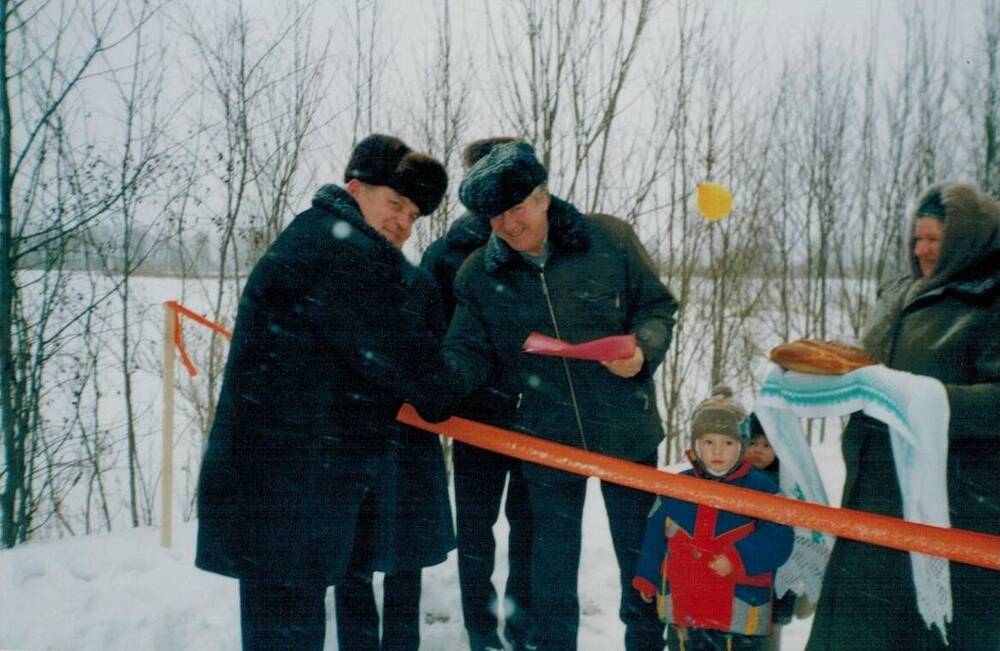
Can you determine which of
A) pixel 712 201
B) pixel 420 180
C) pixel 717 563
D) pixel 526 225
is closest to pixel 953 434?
pixel 717 563

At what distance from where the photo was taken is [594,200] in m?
6.68

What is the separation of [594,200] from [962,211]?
5.00m

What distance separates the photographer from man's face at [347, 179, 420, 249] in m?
1.91

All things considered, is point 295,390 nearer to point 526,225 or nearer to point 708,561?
point 526,225

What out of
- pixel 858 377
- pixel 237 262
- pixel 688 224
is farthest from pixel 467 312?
pixel 688 224

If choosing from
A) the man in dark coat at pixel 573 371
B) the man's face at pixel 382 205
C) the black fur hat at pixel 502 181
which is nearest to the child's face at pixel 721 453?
the man in dark coat at pixel 573 371

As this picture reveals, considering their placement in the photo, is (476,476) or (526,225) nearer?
(526,225)

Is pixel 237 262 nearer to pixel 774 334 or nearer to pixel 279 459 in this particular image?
pixel 279 459

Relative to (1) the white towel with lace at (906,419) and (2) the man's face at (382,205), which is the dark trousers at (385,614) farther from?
(1) the white towel with lace at (906,419)

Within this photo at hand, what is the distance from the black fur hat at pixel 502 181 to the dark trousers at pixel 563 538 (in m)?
0.89

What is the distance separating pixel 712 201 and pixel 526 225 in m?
6.19

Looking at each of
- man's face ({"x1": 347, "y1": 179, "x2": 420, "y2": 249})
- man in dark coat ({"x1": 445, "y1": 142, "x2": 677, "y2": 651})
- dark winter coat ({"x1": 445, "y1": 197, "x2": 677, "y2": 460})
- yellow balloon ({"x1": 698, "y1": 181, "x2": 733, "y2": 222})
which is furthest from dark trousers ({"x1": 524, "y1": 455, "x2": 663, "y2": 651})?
yellow balloon ({"x1": 698, "y1": 181, "x2": 733, "y2": 222})

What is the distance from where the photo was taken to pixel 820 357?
74.5 inches

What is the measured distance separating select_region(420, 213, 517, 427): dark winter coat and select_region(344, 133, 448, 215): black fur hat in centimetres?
67
